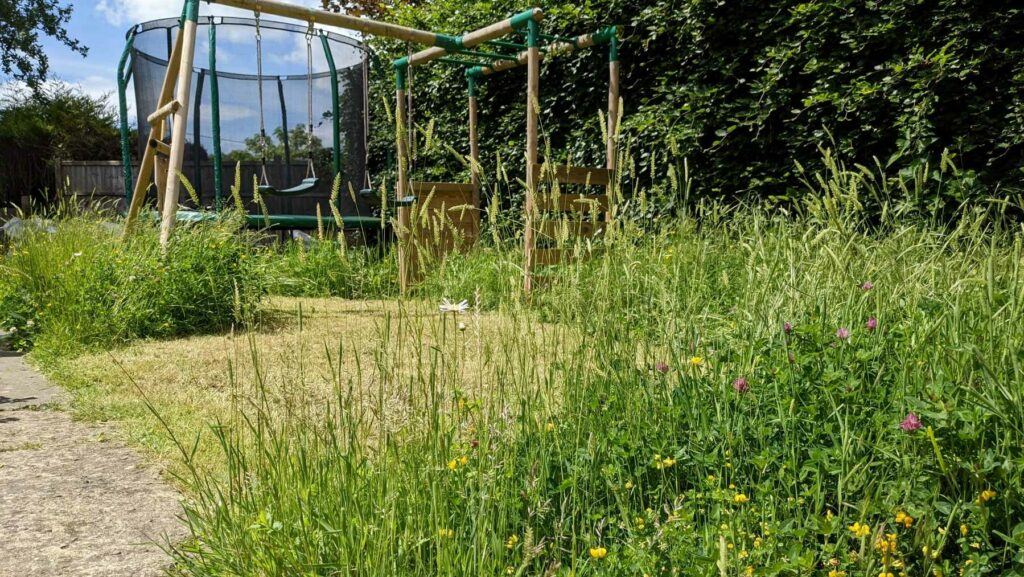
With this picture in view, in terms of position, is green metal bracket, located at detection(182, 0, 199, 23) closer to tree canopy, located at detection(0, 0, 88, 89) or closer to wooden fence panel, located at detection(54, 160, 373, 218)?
wooden fence panel, located at detection(54, 160, 373, 218)

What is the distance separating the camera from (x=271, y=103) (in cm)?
824

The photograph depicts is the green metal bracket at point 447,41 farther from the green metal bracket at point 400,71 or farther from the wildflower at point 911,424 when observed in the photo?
the wildflower at point 911,424

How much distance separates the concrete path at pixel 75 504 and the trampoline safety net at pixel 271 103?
538 cm

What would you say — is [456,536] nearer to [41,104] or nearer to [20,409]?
[20,409]

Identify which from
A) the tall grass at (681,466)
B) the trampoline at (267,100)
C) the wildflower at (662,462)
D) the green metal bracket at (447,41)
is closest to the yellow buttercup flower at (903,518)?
the tall grass at (681,466)

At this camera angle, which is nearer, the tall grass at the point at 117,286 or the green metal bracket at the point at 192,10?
the tall grass at the point at 117,286

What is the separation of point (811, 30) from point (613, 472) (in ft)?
11.6

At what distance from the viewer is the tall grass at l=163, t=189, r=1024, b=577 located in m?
1.27

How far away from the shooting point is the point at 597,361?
172cm

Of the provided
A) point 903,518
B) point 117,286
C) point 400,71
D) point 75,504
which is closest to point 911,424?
point 903,518

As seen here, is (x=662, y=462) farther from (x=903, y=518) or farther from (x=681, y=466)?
(x=903, y=518)

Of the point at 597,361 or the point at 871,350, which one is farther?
the point at 597,361

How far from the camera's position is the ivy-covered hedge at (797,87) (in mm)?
3670

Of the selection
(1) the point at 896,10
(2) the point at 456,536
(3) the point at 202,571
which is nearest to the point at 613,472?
(2) the point at 456,536
